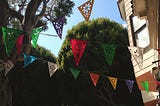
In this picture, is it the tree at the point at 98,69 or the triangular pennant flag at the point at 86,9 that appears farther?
the tree at the point at 98,69

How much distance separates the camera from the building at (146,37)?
11352 millimetres

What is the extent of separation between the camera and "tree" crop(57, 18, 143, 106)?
21000mm

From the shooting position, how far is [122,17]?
18891mm

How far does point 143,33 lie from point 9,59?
17.7 feet

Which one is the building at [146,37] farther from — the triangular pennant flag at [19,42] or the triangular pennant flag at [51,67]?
the triangular pennant flag at [19,42]

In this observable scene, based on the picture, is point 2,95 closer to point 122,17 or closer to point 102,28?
point 122,17

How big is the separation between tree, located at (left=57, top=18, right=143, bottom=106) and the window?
511 cm

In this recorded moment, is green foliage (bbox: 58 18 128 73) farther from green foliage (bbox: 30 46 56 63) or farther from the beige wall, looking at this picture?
green foliage (bbox: 30 46 56 63)

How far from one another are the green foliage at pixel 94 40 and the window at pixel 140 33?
510 cm

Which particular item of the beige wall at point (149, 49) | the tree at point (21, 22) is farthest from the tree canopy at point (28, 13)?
the beige wall at point (149, 49)

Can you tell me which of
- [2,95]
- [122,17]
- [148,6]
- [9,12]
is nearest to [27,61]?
[2,95]

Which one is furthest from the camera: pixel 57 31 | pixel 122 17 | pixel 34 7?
pixel 122 17

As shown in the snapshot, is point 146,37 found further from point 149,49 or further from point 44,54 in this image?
point 44,54

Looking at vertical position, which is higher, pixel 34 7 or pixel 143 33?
pixel 34 7
